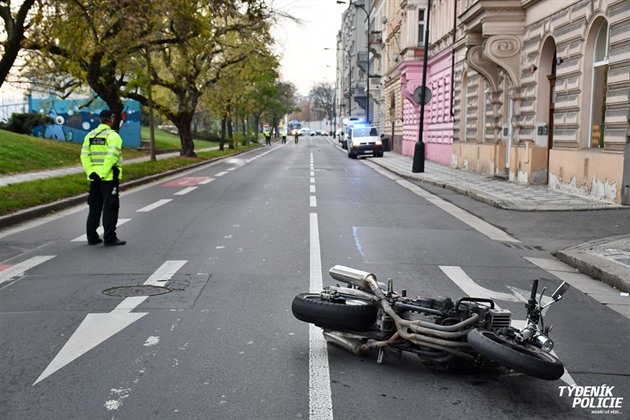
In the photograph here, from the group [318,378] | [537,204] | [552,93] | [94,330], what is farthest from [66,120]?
[318,378]

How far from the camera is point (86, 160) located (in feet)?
34.1

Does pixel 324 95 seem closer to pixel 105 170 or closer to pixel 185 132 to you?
pixel 185 132

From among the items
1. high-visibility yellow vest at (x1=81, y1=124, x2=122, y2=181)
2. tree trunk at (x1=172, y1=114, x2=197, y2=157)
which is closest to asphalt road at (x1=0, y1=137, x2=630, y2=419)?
high-visibility yellow vest at (x1=81, y1=124, x2=122, y2=181)

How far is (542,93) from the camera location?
20.3 metres

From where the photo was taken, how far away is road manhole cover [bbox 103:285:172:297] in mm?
7168

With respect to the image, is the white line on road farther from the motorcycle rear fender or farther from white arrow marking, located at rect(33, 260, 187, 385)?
the motorcycle rear fender

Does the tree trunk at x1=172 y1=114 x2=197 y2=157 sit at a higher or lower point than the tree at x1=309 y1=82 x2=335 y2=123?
lower

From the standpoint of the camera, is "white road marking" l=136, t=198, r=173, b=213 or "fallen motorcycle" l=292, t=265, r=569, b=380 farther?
"white road marking" l=136, t=198, r=173, b=213

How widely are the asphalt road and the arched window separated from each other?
417 centimetres

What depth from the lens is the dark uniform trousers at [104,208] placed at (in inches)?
406

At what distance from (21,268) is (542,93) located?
51.5 ft

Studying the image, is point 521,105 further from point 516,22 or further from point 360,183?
point 360,183

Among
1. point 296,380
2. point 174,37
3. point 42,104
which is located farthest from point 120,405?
point 42,104

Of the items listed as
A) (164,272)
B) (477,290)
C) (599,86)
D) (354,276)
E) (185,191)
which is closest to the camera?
(354,276)
